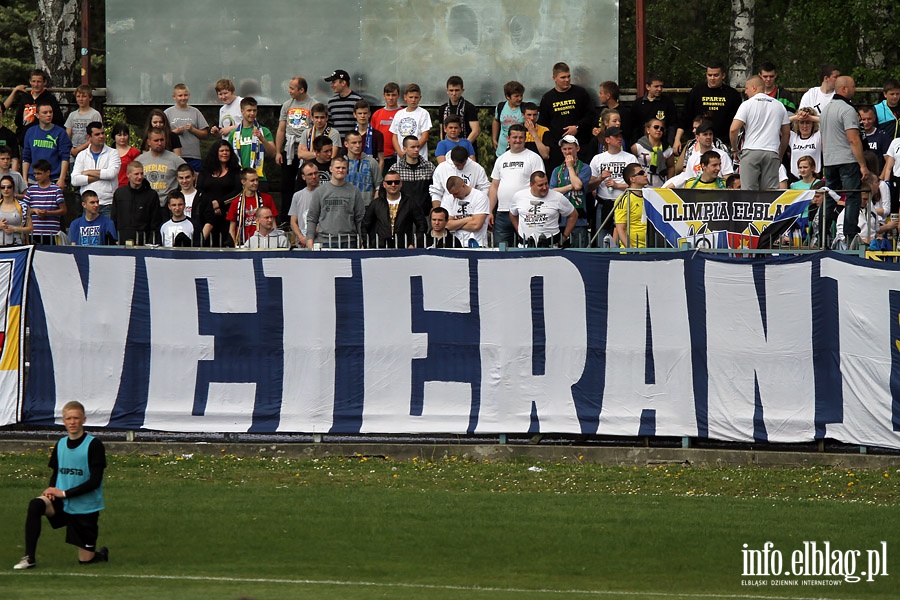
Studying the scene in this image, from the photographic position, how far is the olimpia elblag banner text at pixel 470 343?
16359mm

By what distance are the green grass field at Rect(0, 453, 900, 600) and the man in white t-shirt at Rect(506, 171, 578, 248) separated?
3.08 meters

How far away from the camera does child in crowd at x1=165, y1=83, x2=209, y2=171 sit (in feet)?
68.5

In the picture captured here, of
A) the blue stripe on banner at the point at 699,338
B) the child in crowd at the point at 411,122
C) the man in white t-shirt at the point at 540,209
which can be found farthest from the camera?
the child in crowd at the point at 411,122

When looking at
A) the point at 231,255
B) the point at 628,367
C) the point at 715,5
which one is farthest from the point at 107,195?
the point at 715,5

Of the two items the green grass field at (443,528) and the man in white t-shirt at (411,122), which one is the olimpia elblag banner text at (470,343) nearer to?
the green grass field at (443,528)

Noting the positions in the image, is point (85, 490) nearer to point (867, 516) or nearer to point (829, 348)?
point (867, 516)

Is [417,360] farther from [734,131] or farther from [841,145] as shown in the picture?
[841,145]

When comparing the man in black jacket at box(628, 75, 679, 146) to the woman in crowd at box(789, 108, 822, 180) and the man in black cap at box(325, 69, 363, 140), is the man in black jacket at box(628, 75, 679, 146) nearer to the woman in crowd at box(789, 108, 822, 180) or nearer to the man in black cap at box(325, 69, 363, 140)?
the woman in crowd at box(789, 108, 822, 180)

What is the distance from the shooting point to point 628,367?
16734 mm

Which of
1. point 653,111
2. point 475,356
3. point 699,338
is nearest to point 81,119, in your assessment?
point 475,356

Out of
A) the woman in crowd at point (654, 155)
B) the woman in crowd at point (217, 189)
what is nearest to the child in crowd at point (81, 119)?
the woman in crowd at point (217, 189)

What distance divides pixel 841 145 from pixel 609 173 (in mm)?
2909

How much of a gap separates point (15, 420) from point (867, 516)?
9.76m

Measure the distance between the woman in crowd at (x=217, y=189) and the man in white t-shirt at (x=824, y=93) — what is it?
7692 mm
